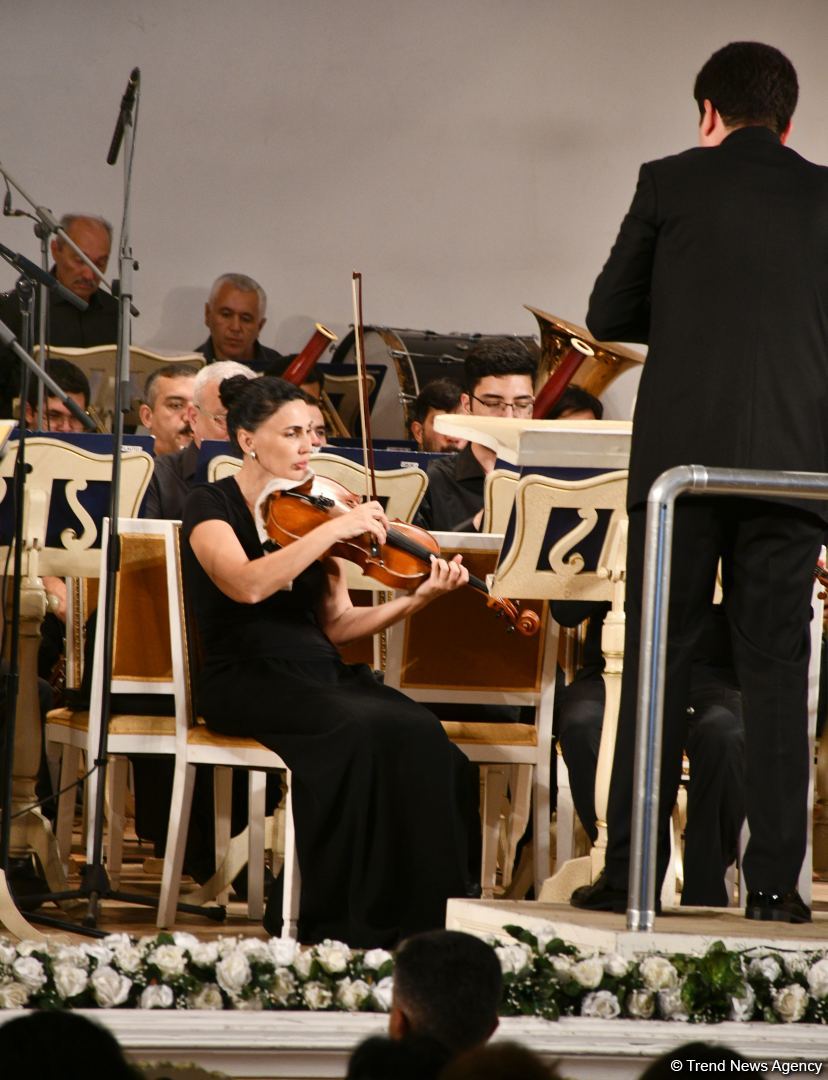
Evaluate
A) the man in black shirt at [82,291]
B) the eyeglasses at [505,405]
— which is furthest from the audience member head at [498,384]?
the man in black shirt at [82,291]

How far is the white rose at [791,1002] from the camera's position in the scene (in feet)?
7.86

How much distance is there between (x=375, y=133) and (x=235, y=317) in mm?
1555

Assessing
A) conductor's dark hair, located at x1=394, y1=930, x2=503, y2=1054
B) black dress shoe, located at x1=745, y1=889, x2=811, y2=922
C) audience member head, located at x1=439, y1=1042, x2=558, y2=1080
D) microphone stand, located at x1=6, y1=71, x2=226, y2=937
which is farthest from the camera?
microphone stand, located at x1=6, y1=71, x2=226, y2=937

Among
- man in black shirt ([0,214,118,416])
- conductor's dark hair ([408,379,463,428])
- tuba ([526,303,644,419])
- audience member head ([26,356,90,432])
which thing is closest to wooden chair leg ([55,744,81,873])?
audience member head ([26,356,90,432])

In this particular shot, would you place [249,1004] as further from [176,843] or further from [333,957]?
[176,843]

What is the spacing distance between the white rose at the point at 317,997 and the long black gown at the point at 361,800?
954 millimetres

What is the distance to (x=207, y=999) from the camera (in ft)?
7.93

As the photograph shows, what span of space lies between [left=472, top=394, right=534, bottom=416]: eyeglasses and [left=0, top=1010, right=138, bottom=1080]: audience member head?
4013 mm

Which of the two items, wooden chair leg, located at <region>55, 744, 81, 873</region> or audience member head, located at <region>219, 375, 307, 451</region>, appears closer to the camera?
audience member head, located at <region>219, 375, 307, 451</region>

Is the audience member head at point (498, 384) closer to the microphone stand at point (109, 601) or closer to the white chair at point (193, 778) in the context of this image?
the white chair at point (193, 778)

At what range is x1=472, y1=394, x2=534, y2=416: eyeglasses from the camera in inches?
206

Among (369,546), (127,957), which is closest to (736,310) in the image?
(369,546)

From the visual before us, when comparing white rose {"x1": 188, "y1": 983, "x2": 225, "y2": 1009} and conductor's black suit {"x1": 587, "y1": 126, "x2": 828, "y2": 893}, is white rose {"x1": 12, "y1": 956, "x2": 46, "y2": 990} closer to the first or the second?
white rose {"x1": 188, "y1": 983, "x2": 225, "y2": 1009}

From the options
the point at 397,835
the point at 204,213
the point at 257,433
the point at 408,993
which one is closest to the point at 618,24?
the point at 204,213
